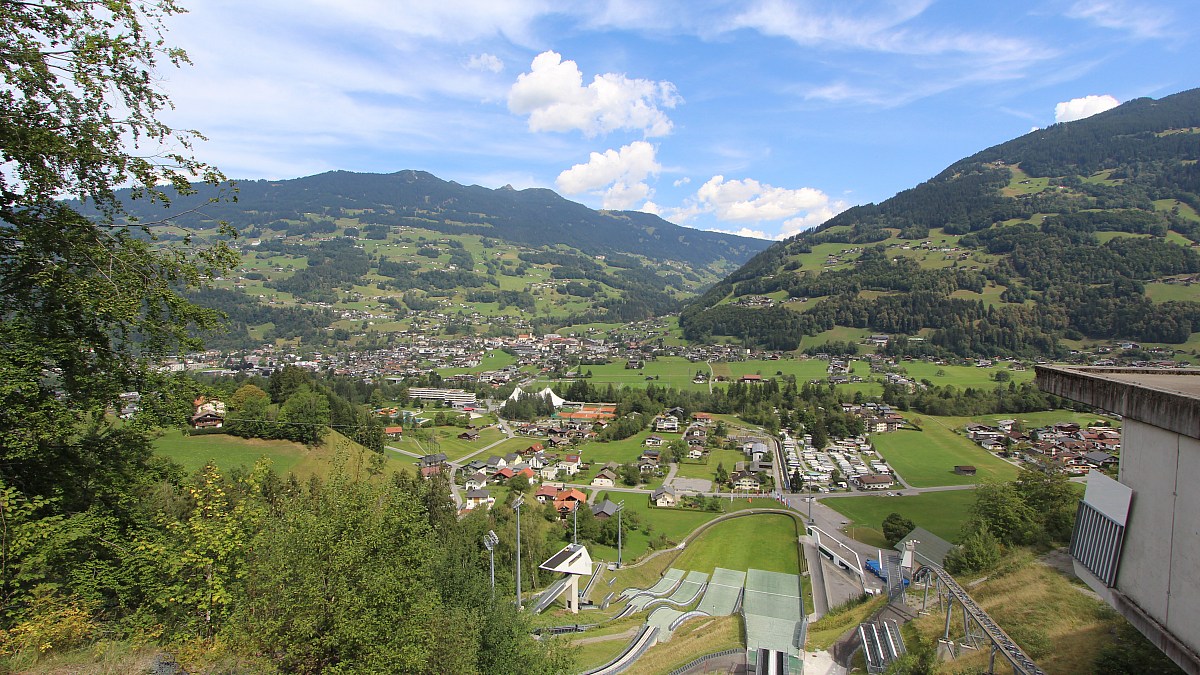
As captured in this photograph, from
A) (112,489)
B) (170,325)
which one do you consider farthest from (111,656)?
(170,325)

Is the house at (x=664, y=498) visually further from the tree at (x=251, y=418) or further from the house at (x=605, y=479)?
the tree at (x=251, y=418)

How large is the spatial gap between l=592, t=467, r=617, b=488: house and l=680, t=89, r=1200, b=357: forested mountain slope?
6861 cm

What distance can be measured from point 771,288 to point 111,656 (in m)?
137

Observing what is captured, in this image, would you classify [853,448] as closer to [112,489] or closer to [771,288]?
[112,489]

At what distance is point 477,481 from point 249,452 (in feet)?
49.8

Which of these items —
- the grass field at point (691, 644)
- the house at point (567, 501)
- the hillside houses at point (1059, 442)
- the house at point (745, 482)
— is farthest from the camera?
the house at point (745, 482)

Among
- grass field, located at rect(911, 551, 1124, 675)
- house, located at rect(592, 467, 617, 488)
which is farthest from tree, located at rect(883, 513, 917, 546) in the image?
house, located at rect(592, 467, 617, 488)

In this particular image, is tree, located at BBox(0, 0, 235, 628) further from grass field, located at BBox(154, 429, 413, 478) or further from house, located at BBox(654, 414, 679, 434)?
house, located at BBox(654, 414, 679, 434)

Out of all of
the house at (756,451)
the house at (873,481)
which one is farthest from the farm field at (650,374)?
the house at (873,481)

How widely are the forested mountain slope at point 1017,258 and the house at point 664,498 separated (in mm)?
69143

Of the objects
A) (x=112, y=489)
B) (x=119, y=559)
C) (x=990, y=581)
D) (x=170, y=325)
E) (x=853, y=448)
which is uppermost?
(x=170, y=325)

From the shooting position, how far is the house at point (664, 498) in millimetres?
39156

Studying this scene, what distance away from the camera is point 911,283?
109 m

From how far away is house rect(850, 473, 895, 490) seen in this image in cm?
4244
